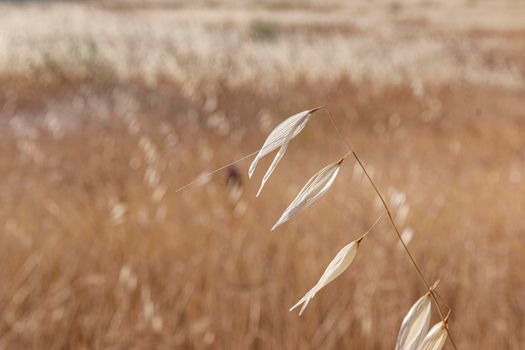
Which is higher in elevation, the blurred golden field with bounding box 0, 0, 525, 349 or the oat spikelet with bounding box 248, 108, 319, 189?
the oat spikelet with bounding box 248, 108, 319, 189

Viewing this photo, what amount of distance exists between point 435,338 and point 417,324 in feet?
0.04

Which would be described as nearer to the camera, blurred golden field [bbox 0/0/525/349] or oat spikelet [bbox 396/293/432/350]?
oat spikelet [bbox 396/293/432/350]

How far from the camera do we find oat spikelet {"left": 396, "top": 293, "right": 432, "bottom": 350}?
0.35 meters

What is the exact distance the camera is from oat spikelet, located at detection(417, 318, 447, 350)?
1.18ft

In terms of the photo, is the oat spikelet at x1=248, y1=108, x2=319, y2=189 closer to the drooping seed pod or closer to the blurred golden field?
the drooping seed pod

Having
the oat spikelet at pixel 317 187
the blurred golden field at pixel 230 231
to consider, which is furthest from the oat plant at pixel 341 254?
the blurred golden field at pixel 230 231

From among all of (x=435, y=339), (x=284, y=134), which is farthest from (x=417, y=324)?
(x=284, y=134)

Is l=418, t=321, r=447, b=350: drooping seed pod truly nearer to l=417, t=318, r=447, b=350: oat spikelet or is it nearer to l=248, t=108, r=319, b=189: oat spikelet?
l=417, t=318, r=447, b=350: oat spikelet

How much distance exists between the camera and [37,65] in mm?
5121

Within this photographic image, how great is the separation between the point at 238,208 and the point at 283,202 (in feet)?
0.94

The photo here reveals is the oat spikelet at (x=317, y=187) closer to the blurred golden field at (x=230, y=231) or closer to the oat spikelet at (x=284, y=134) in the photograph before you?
the oat spikelet at (x=284, y=134)

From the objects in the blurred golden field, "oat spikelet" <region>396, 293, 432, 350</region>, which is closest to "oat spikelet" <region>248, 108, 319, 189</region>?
"oat spikelet" <region>396, 293, 432, 350</region>

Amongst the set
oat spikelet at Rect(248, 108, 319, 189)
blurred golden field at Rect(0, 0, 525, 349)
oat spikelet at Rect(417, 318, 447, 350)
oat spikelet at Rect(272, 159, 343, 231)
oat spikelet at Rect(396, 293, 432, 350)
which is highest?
oat spikelet at Rect(248, 108, 319, 189)

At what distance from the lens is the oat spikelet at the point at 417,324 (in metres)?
0.35
